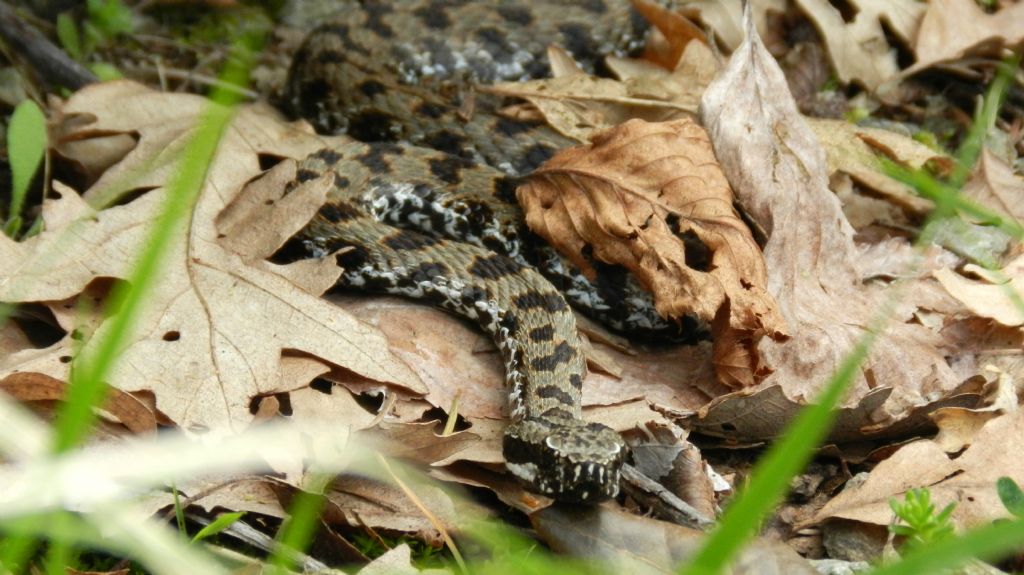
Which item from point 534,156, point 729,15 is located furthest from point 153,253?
point 729,15

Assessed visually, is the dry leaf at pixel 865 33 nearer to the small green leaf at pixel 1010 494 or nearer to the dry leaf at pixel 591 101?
the dry leaf at pixel 591 101

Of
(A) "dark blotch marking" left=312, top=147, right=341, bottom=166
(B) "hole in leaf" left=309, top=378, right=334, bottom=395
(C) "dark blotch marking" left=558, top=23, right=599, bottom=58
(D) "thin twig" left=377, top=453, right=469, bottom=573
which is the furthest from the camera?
(C) "dark blotch marking" left=558, top=23, right=599, bottom=58

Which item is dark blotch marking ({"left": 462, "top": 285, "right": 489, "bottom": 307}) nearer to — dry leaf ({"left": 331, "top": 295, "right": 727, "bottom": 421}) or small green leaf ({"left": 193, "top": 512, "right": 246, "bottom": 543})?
dry leaf ({"left": 331, "top": 295, "right": 727, "bottom": 421})

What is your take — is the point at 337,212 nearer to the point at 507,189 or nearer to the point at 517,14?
the point at 507,189

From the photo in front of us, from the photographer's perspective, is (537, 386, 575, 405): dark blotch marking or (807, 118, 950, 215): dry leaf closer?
(537, 386, 575, 405): dark blotch marking

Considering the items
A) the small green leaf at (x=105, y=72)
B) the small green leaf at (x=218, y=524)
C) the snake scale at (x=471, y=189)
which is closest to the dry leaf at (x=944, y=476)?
the snake scale at (x=471, y=189)

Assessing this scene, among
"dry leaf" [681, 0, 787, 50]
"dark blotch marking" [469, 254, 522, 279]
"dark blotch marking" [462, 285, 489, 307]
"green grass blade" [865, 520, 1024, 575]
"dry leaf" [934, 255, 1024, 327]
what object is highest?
"green grass blade" [865, 520, 1024, 575]

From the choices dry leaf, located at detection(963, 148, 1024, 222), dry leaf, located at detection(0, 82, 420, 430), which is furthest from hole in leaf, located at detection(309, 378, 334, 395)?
dry leaf, located at detection(963, 148, 1024, 222)
